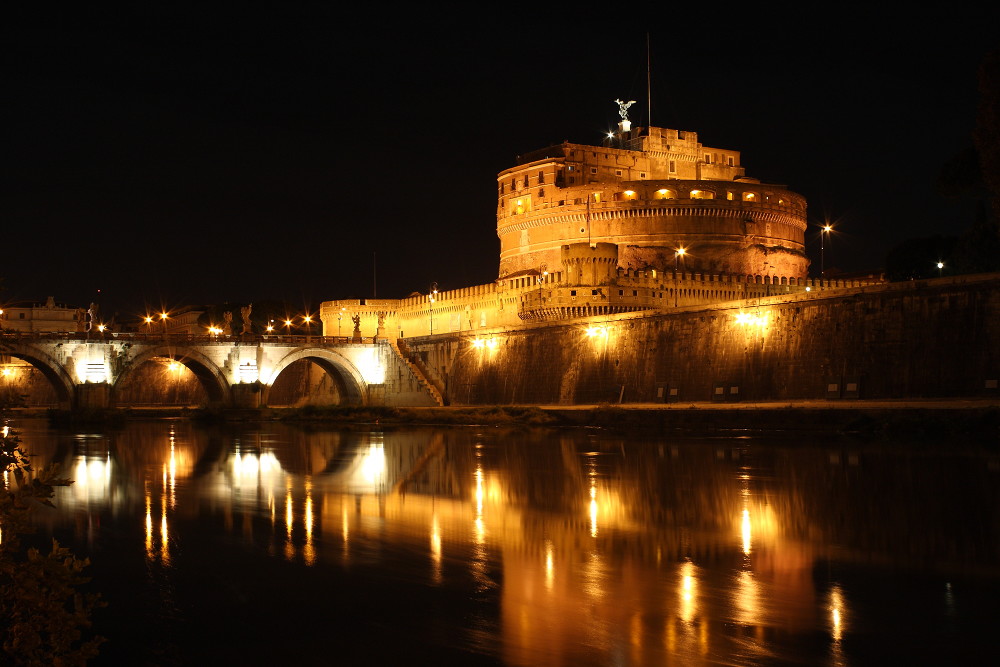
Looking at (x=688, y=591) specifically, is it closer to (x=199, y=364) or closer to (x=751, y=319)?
(x=751, y=319)

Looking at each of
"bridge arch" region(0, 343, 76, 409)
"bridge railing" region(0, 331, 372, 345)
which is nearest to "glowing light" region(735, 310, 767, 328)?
"bridge railing" region(0, 331, 372, 345)

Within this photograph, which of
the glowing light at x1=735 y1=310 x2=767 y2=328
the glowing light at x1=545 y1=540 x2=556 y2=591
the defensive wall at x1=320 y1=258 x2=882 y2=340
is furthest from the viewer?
the defensive wall at x1=320 y1=258 x2=882 y2=340

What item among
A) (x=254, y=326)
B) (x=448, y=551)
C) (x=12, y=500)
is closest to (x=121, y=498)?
(x=448, y=551)

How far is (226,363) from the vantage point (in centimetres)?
5912

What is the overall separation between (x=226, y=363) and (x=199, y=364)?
1.41m

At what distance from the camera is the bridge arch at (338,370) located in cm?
6106

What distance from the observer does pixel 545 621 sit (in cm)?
966

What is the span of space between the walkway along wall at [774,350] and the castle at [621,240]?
534cm

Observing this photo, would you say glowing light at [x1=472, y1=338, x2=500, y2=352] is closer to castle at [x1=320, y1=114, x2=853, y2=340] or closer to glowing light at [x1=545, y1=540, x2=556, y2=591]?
castle at [x1=320, y1=114, x2=853, y2=340]

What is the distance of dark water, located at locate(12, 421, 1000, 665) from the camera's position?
9055 millimetres

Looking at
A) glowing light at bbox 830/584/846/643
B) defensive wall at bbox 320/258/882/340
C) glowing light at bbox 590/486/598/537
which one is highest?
defensive wall at bbox 320/258/882/340

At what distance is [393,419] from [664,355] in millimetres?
13237

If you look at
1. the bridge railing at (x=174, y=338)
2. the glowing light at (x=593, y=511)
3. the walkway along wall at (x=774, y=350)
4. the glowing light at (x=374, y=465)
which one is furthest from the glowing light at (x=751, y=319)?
the bridge railing at (x=174, y=338)

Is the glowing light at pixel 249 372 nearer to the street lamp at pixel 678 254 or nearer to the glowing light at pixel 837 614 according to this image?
the street lamp at pixel 678 254
